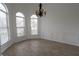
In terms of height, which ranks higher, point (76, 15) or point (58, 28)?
point (76, 15)

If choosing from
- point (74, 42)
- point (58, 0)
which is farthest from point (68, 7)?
point (58, 0)

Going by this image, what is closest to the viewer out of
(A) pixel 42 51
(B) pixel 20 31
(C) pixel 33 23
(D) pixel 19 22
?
(A) pixel 42 51

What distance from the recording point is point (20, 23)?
7391mm

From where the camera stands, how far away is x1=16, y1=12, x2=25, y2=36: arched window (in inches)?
280

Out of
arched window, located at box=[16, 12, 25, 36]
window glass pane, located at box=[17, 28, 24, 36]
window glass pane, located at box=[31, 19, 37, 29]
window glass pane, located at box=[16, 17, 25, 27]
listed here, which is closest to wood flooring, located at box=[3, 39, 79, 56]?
window glass pane, located at box=[17, 28, 24, 36]

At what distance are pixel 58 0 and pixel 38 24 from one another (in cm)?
772

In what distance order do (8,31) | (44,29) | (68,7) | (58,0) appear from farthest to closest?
1. (44,29)
2. (68,7)
3. (8,31)
4. (58,0)

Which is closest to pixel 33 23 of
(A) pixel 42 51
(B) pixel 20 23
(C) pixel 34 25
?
(C) pixel 34 25

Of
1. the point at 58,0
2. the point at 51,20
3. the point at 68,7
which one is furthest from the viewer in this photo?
the point at 51,20

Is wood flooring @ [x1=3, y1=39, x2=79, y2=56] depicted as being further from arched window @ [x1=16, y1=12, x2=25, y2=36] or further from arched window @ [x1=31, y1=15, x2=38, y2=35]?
arched window @ [x1=31, y1=15, x2=38, y2=35]

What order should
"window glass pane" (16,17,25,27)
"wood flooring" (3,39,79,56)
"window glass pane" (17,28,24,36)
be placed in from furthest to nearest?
"window glass pane" (17,28,24,36) < "window glass pane" (16,17,25,27) < "wood flooring" (3,39,79,56)

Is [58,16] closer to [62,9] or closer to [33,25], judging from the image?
[62,9]

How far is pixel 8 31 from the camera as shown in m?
5.87

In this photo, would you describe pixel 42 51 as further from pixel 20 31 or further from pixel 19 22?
pixel 19 22
